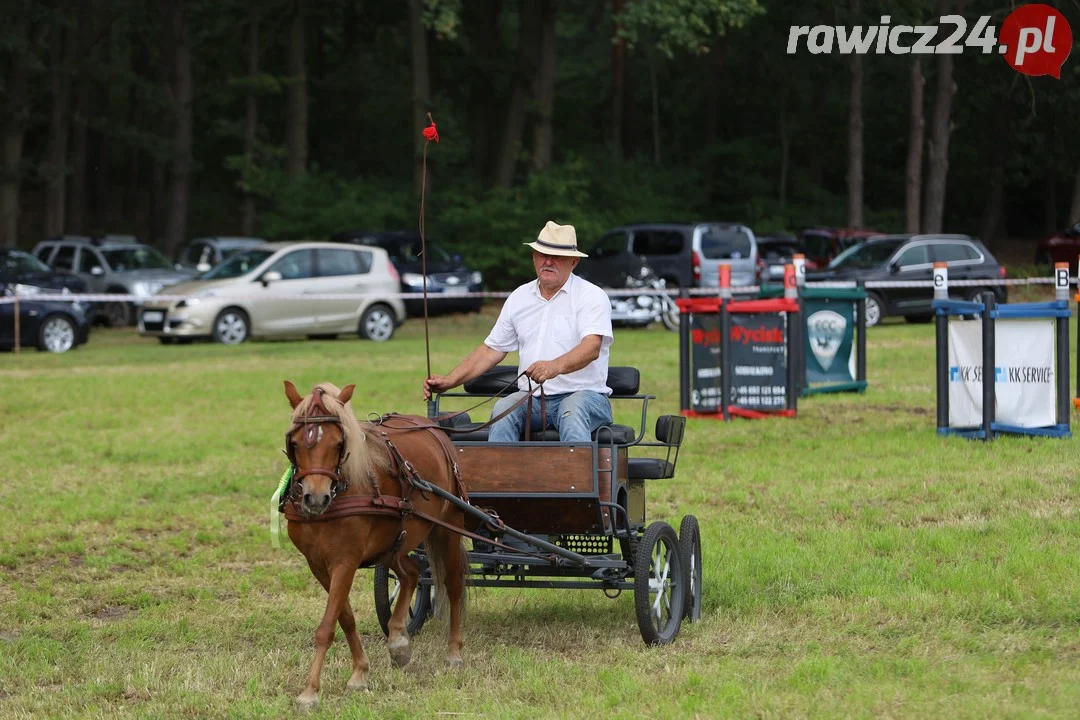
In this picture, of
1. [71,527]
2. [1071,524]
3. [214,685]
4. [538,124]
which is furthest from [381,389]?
[538,124]

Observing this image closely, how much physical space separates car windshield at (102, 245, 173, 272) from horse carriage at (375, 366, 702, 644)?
1000 inches

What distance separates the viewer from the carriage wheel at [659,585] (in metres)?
7.19

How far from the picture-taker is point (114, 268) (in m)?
32.0

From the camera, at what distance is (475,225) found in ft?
119

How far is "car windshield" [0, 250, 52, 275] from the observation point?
93.3 ft

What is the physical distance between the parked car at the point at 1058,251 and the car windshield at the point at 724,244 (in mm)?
6813

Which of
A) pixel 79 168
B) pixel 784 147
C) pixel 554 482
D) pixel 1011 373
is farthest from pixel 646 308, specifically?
pixel 79 168

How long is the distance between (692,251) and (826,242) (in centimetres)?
690

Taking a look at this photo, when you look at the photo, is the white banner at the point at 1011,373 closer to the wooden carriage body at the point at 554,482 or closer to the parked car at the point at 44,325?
the wooden carriage body at the point at 554,482

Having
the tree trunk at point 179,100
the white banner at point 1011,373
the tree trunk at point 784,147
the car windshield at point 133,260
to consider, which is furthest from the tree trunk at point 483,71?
the white banner at point 1011,373

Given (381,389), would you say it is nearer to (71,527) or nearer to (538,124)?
(71,527)

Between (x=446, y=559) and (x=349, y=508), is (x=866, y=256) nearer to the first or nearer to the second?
(x=446, y=559)

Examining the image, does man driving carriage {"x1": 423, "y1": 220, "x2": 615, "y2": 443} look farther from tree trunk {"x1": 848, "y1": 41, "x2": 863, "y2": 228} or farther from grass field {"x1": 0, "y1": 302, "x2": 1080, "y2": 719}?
tree trunk {"x1": 848, "y1": 41, "x2": 863, "y2": 228}

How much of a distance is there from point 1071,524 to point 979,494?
3.97 feet
